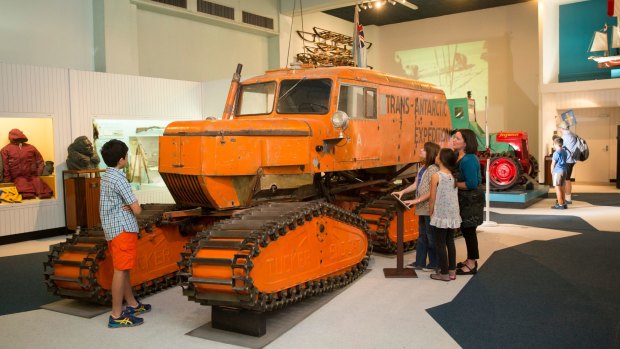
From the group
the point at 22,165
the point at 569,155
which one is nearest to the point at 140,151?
the point at 22,165

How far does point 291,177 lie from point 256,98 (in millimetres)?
1615

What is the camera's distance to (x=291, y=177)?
5926 millimetres

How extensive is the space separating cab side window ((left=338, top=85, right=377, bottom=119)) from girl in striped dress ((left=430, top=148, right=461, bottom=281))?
1255mm

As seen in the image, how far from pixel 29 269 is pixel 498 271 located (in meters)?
6.05

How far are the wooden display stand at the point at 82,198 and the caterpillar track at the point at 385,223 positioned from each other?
481 cm

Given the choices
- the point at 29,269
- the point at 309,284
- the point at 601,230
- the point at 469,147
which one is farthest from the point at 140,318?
the point at 601,230

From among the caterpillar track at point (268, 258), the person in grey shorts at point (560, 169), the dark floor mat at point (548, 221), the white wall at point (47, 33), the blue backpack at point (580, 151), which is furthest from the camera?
the blue backpack at point (580, 151)

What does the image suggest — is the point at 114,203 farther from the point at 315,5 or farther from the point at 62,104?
the point at 315,5

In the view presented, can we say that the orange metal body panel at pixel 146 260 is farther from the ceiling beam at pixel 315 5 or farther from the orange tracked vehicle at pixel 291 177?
the ceiling beam at pixel 315 5

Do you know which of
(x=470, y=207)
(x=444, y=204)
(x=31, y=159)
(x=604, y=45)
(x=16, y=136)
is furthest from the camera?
(x=604, y=45)

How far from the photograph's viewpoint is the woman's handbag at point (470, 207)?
6.17 meters

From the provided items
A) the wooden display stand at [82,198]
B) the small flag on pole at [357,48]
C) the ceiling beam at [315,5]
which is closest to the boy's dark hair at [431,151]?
the small flag on pole at [357,48]

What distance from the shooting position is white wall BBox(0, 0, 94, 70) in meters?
10.2

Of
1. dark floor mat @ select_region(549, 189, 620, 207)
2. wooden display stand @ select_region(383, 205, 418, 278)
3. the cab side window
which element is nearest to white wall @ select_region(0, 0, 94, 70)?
the cab side window
